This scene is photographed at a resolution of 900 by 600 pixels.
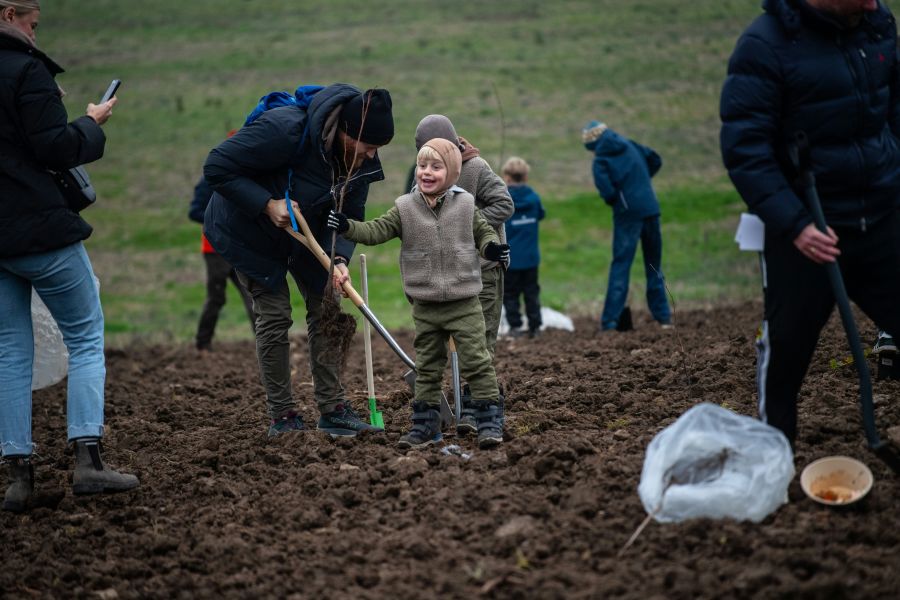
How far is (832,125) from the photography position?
4.12m

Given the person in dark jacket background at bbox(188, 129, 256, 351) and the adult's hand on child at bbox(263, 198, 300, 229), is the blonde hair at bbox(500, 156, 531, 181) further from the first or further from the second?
the adult's hand on child at bbox(263, 198, 300, 229)

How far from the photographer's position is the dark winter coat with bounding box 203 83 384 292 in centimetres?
538

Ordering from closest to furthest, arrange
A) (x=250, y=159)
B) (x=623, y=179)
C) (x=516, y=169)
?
(x=250, y=159) → (x=623, y=179) → (x=516, y=169)

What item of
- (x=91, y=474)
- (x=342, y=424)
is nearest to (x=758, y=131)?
(x=342, y=424)

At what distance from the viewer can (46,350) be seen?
8.42 m

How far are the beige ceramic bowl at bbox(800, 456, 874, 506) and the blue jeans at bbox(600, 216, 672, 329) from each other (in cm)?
614

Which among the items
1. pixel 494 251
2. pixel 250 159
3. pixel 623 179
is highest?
pixel 250 159

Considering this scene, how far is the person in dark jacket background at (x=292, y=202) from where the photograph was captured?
17.6 feet

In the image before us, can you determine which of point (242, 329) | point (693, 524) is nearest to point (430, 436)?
point (693, 524)

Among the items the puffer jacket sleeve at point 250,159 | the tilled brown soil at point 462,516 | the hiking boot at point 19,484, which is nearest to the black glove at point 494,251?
the tilled brown soil at point 462,516

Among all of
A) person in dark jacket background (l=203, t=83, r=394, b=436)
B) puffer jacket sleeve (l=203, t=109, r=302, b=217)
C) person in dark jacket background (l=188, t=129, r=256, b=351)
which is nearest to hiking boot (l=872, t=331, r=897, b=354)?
person in dark jacket background (l=203, t=83, r=394, b=436)

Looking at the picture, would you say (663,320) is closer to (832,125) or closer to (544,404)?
(544,404)

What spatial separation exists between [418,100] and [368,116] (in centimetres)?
1999

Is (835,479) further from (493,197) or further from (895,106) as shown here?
(493,197)
